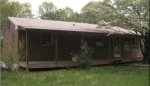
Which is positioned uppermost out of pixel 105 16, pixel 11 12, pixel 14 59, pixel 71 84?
A: pixel 11 12

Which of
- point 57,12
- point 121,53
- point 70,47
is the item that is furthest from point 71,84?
point 57,12

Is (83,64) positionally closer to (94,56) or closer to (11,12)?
(94,56)

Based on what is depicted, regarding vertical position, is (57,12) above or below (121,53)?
above

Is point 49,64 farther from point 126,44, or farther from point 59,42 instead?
point 126,44

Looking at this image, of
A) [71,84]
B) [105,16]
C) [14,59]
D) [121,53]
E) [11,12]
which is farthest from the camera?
[11,12]

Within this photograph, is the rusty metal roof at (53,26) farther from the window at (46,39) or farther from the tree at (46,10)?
the tree at (46,10)

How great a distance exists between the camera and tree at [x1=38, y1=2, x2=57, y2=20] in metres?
53.6

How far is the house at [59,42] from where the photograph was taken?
14.0m

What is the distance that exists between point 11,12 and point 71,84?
33.0 meters

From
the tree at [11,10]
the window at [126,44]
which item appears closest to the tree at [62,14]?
the tree at [11,10]

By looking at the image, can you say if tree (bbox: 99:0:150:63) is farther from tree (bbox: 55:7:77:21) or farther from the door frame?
tree (bbox: 55:7:77:21)

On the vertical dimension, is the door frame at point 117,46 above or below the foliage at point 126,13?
below

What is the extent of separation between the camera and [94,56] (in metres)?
17.8

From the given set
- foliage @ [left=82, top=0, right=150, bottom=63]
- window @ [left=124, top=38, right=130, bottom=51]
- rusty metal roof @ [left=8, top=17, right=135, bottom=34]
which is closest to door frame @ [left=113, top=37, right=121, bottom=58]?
window @ [left=124, top=38, right=130, bottom=51]
